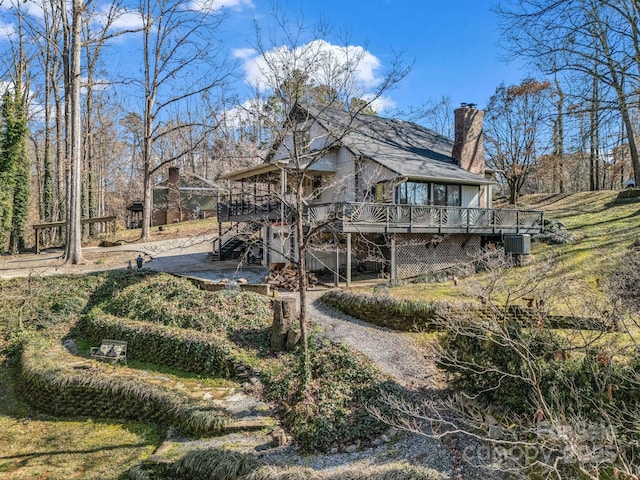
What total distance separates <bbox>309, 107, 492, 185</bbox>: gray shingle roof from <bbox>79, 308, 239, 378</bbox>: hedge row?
949cm

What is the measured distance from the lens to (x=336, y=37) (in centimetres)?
1120

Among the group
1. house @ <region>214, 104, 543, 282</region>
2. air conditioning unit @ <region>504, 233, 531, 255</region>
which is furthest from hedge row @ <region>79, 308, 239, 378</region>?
air conditioning unit @ <region>504, 233, 531, 255</region>

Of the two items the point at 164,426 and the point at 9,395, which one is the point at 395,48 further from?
the point at 9,395

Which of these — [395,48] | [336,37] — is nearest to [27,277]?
[336,37]

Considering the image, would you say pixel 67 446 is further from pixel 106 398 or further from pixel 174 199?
pixel 174 199

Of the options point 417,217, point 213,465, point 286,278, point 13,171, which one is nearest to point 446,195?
point 417,217

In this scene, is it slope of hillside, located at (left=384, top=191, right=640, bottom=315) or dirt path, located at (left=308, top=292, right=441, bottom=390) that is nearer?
dirt path, located at (left=308, top=292, right=441, bottom=390)

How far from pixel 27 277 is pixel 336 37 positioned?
47.2 feet

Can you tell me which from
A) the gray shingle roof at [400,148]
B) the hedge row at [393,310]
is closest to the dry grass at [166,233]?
the gray shingle roof at [400,148]

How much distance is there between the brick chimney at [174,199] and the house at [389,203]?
1639cm

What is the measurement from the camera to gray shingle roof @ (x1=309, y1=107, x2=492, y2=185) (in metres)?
18.5

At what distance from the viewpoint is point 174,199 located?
38.4 metres

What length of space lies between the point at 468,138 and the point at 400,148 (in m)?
3.68

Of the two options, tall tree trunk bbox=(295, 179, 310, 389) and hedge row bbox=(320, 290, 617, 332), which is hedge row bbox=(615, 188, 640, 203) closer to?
hedge row bbox=(320, 290, 617, 332)
